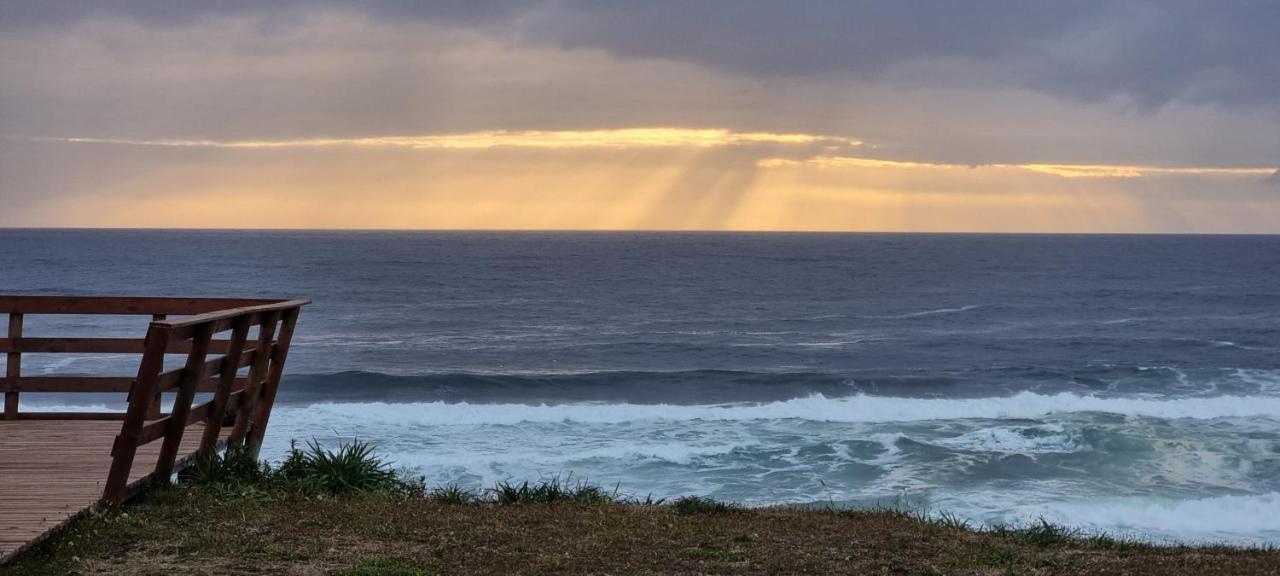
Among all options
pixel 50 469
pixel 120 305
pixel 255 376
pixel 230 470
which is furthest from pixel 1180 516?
pixel 50 469

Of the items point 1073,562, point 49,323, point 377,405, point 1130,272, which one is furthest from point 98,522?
point 1130,272

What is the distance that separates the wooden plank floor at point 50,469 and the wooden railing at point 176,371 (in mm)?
237

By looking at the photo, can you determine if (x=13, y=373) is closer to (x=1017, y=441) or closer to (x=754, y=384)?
(x=1017, y=441)

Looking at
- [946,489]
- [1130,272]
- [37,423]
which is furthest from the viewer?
[1130,272]

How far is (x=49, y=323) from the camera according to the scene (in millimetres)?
46188

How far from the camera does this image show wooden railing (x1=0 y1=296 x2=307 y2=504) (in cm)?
715

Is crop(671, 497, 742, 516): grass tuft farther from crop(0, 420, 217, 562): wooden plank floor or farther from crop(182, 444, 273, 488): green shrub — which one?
crop(0, 420, 217, 562): wooden plank floor

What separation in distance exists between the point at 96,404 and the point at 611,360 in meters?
17.1

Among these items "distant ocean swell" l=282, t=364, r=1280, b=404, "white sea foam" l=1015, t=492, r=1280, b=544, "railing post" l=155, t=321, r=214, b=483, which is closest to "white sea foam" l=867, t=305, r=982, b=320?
"distant ocean swell" l=282, t=364, r=1280, b=404

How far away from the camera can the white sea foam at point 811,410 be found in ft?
89.4

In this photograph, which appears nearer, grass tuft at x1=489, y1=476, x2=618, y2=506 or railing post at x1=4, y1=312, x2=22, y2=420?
grass tuft at x1=489, y1=476, x2=618, y2=506

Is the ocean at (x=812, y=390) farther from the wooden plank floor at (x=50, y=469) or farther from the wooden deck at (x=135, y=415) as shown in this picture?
the wooden plank floor at (x=50, y=469)

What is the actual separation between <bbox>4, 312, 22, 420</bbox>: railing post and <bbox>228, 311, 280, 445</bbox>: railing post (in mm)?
2470

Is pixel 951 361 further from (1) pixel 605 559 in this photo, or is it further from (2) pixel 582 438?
(1) pixel 605 559
